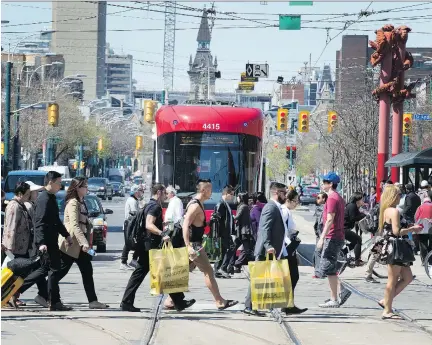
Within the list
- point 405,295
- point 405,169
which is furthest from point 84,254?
point 405,169

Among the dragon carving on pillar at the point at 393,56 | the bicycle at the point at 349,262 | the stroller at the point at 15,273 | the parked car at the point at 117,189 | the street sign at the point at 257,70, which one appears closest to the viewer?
the stroller at the point at 15,273

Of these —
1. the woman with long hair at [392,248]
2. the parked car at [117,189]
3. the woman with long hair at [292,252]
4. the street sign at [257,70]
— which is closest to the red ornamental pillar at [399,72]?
the street sign at [257,70]

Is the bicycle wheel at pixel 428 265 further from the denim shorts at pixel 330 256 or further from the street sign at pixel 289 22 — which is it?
the street sign at pixel 289 22

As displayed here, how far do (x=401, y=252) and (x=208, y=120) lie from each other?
50.3 ft

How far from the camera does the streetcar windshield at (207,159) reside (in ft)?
103

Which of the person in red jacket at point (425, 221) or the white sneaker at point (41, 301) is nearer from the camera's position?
the white sneaker at point (41, 301)

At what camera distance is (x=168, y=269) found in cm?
1689

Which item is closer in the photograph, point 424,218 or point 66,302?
point 66,302

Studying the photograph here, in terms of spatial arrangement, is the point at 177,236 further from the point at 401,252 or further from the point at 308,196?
the point at 308,196

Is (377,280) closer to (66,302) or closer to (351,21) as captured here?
(66,302)

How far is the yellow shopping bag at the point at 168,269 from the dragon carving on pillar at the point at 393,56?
32639mm

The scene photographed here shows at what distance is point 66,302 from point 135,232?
1980 mm

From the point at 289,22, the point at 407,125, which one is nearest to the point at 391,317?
the point at 289,22

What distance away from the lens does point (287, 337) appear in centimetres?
1465
